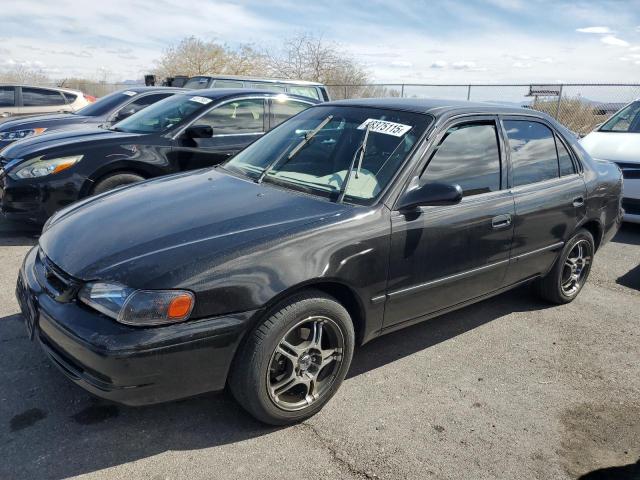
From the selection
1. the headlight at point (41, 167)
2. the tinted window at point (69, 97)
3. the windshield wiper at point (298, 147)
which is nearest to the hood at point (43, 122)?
the headlight at point (41, 167)

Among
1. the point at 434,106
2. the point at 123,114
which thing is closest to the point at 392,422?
the point at 434,106

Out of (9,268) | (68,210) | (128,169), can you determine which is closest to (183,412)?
(68,210)

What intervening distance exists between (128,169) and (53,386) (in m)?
3.30

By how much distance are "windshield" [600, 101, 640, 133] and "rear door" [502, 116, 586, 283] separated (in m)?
4.41

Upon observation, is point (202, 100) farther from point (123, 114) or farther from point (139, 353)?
point (139, 353)

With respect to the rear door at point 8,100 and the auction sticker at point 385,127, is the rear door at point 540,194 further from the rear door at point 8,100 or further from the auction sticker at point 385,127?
the rear door at point 8,100

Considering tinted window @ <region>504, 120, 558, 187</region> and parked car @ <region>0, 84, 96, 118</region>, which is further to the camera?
parked car @ <region>0, 84, 96, 118</region>

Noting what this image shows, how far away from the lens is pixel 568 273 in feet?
14.8

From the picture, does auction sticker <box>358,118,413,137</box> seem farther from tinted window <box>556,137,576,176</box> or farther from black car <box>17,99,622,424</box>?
tinted window <box>556,137,576,176</box>

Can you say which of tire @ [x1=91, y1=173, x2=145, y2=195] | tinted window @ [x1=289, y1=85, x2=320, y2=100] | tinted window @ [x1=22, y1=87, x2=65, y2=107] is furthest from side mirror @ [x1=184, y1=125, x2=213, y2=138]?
tinted window @ [x1=22, y1=87, x2=65, y2=107]

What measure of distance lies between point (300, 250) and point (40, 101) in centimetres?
1217

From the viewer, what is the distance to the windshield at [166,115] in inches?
245

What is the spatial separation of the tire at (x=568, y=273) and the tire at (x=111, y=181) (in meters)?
4.12

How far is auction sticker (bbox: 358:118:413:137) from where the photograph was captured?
11.0 feet
